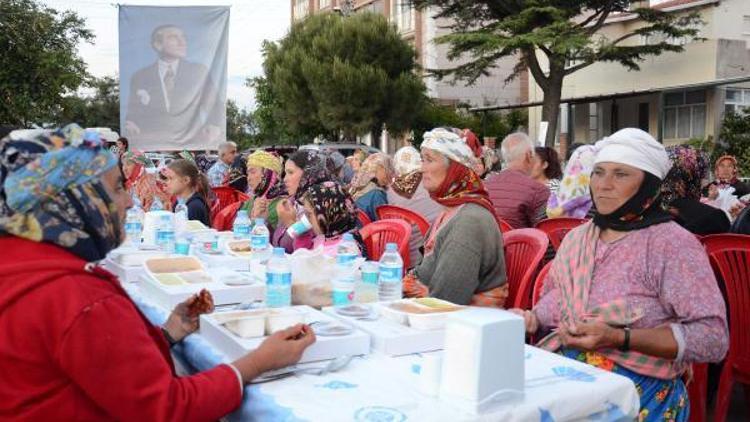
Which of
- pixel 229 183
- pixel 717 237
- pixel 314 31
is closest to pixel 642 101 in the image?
pixel 314 31

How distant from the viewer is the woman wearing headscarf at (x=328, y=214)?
3.99 metres

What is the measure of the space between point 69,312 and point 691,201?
3834 mm

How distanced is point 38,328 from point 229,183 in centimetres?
814

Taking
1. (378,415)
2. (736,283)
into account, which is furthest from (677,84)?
(378,415)

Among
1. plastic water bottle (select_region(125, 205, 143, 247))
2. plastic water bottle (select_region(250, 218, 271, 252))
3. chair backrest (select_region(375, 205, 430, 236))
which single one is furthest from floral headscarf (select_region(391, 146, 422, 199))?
plastic water bottle (select_region(125, 205, 143, 247))

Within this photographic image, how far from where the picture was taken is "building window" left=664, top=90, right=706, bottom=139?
22.7 m

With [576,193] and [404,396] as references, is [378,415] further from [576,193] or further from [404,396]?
[576,193]

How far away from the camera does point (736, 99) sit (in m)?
22.2

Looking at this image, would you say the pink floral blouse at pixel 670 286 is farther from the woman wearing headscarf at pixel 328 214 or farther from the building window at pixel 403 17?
the building window at pixel 403 17

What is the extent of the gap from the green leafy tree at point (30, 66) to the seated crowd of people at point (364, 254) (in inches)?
504

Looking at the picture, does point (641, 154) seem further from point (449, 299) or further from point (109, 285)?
point (109, 285)

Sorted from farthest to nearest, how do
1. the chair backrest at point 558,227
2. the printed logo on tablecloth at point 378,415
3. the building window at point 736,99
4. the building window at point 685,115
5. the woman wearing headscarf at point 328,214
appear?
the building window at point 685,115, the building window at point 736,99, the chair backrest at point 558,227, the woman wearing headscarf at point 328,214, the printed logo on tablecloth at point 378,415

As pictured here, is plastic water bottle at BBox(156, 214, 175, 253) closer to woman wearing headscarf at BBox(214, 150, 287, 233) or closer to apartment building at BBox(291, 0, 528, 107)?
woman wearing headscarf at BBox(214, 150, 287, 233)

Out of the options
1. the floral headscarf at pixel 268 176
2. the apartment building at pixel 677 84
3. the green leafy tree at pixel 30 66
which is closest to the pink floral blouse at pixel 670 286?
the floral headscarf at pixel 268 176
